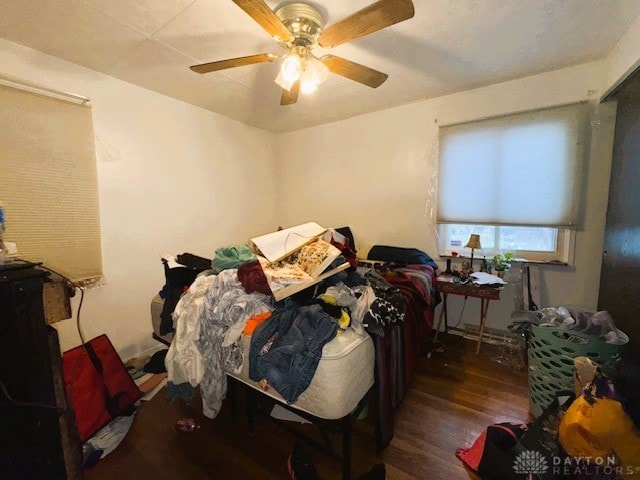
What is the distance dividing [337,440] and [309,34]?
91.4 inches

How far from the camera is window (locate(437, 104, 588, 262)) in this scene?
219 centimetres

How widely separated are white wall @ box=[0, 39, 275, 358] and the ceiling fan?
1.23m

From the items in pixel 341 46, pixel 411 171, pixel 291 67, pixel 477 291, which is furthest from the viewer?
pixel 411 171

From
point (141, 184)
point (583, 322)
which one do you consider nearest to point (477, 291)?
point (583, 322)

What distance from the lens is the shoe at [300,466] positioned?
1.23 m

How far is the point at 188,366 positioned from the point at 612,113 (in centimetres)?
342

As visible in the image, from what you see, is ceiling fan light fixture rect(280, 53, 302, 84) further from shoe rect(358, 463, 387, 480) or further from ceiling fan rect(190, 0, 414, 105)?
shoe rect(358, 463, 387, 480)

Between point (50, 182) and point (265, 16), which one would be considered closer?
point (265, 16)

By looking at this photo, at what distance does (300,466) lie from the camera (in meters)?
1.27

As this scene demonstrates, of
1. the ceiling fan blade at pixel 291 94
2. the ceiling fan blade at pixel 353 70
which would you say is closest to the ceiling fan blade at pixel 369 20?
the ceiling fan blade at pixel 353 70

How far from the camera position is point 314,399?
1.10 meters

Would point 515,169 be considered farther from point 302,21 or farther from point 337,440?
point 337,440

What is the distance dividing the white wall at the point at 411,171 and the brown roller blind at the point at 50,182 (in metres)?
2.33

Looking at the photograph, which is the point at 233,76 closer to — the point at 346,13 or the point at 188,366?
the point at 346,13
